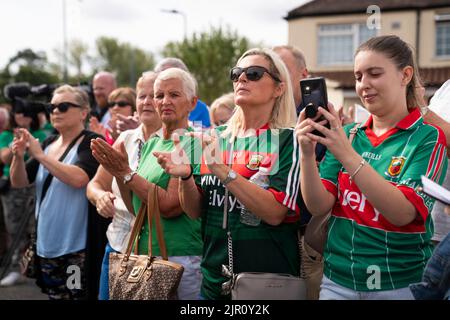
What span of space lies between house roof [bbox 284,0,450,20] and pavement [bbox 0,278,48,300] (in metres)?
21.4

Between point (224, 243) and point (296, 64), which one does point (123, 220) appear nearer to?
point (224, 243)

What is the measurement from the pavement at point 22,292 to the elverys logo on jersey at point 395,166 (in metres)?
4.85

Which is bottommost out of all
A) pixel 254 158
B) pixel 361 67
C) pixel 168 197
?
pixel 168 197

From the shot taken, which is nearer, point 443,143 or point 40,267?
point 443,143

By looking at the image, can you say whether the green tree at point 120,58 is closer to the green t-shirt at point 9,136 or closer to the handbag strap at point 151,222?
the green t-shirt at point 9,136

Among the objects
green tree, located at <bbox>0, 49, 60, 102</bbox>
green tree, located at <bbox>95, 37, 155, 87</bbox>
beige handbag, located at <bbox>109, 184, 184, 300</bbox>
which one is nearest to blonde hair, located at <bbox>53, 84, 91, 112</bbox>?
beige handbag, located at <bbox>109, 184, 184, 300</bbox>

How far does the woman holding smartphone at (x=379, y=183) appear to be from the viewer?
2303mm

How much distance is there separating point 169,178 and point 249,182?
32.8 inches

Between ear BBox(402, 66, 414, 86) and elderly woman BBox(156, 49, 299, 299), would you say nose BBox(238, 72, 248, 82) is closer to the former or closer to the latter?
elderly woman BBox(156, 49, 299, 299)

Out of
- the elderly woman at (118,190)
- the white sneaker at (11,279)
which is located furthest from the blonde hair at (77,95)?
the white sneaker at (11,279)

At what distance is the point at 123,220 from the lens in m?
3.73

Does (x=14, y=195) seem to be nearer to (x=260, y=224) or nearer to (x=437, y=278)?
(x=260, y=224)
